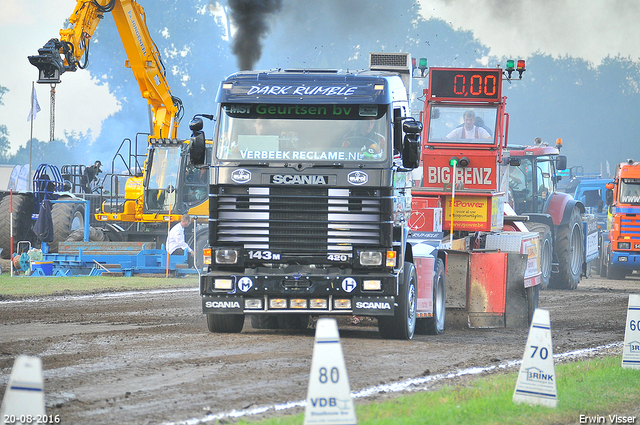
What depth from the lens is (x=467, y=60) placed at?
291 ft

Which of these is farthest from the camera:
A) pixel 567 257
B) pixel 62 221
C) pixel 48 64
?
pixel 62 221

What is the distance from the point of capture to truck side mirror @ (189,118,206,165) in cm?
1173

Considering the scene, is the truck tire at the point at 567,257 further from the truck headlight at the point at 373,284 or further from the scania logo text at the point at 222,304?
the scania logo text at the point at 222,304

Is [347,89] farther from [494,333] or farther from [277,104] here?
[494,333]

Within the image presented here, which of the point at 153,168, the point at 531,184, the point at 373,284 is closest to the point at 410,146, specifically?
the point at 373,284

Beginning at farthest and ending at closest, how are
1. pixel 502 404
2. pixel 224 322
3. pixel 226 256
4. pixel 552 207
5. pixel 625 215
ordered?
pixel 625 215
pixel 552 207
pixel 224 322
pixel 226 256
pixel 502 404

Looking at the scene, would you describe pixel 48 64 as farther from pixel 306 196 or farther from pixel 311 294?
pixel 311 294

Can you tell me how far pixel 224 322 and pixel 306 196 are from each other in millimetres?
2205

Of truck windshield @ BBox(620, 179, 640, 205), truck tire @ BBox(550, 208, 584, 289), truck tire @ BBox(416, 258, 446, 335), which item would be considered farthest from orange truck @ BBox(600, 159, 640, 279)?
truck tire @ BBox(416, 258, 446, 335)

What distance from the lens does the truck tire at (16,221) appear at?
2698 cm

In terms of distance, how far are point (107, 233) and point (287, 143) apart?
16.4m

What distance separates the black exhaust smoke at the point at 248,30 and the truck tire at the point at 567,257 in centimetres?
1118

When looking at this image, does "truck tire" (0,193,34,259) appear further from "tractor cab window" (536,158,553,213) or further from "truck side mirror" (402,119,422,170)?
"truck side mirror" (402,119,422,170)

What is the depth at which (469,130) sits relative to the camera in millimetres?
17109
